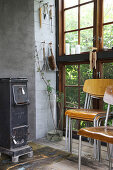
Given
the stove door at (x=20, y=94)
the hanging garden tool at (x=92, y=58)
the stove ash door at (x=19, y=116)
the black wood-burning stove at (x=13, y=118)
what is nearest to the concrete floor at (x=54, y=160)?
the black wood-burning stove at (x=13, y=118)

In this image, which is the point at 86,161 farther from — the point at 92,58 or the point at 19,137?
the point at 92,58

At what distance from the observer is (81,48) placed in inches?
147

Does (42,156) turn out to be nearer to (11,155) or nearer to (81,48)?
(11,155)

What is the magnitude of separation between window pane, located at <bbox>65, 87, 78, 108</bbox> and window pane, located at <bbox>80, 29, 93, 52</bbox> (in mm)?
683

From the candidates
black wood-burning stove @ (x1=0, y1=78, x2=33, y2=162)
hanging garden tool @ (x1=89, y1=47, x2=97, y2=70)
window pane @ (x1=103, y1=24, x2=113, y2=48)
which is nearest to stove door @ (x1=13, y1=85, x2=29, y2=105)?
black wood-burning stove @ (x1=0, y1=78, x2=33, y2=162)

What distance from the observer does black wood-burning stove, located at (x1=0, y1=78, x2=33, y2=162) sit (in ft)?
9.32

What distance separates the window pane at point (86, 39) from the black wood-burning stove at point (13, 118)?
48.4 inches

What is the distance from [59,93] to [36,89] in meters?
0.44

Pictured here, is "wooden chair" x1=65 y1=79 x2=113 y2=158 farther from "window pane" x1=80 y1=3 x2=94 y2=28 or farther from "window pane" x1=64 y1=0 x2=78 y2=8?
"window pane" x1=64 y1=0 x2=78 y2=8

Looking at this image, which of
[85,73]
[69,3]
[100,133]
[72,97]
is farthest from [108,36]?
[100,133]

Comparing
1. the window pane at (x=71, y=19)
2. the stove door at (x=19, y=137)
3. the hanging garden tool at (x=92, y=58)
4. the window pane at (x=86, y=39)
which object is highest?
the window pane at (x=71, y=19)

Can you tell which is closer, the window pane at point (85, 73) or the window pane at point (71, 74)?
the window pane at point (85, 73)

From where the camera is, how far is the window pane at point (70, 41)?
381 centimetres

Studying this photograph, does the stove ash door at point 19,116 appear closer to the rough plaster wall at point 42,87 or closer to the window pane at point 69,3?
the rough plaster wall at point 42,87
